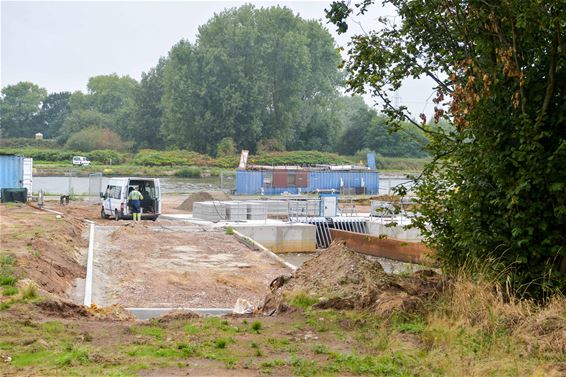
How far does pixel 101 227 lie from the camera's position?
31.7 m

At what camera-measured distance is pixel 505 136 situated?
1138cm

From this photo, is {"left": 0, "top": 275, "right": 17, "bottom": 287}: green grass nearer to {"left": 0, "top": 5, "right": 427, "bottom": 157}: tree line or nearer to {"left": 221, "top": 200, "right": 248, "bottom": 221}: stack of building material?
{"left": 221, "top": 200, "right": 248, "bottom": 221}: stack of building material

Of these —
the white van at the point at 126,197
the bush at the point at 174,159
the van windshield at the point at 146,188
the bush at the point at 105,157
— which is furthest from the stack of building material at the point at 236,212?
the bush at the point at 105,157

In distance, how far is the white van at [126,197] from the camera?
35562 mm

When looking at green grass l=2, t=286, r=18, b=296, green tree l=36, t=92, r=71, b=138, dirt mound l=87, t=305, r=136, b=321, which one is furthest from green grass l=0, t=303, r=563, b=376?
green tree l=36, t=92, r=71, b=138

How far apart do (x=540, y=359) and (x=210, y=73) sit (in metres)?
89.0

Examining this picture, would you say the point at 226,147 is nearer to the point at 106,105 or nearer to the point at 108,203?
the point at 108,203

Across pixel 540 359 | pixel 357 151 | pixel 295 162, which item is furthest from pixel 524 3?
pixel 357 151

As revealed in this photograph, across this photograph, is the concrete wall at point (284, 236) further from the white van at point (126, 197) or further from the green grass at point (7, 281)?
the green grass at point (7, 281)

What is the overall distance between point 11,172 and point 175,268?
22.4 meters

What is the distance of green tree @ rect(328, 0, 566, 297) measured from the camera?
35.4 feet

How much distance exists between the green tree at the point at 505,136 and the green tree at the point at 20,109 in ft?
440

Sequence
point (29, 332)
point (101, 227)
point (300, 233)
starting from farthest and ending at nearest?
point (300, 233) → point (101, 227) → point (29, 332)

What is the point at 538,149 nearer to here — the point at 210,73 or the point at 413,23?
the point at 413,23
